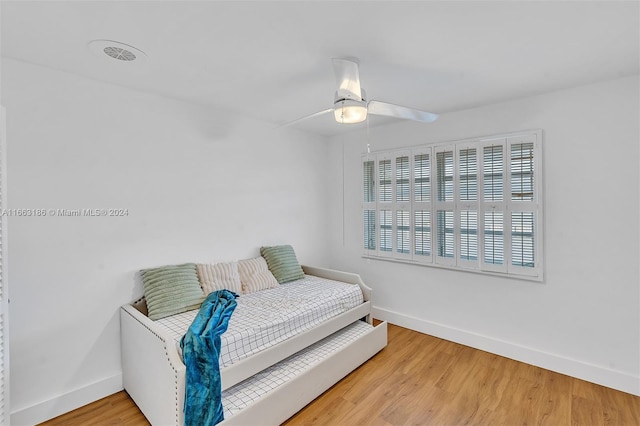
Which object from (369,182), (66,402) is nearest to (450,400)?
(369,182)

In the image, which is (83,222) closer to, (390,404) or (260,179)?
(260,179)

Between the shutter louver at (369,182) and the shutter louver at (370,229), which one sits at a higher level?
the shutter louver at (369,182)

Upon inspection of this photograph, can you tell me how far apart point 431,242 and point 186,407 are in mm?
2743

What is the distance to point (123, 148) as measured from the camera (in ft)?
8.09

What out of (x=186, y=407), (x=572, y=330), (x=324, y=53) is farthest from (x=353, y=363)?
(x=324, y=53)

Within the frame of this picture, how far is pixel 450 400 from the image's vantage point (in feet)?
7.43

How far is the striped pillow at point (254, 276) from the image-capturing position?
3.03 m

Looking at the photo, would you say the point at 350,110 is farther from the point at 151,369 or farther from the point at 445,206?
the point at 151,369

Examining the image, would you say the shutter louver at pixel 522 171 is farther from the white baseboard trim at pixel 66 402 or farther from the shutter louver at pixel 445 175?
the white baseboard trim at pixel 66 402

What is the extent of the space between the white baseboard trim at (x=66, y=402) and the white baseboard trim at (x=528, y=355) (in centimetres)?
285

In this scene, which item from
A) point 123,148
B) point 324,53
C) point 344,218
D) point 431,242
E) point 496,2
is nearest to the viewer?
point 496,2

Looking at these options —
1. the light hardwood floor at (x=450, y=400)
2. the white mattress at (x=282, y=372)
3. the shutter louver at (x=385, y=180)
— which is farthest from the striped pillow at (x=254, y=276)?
the shutter louver at (x=385, y=180)

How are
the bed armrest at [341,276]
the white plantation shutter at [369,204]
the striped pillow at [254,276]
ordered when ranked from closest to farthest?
the striped pillow at [254,276]
the bed armrest at [341,276]
the white plantation shutter at [369,204]

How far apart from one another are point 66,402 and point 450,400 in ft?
9.22
